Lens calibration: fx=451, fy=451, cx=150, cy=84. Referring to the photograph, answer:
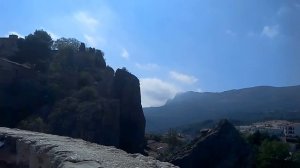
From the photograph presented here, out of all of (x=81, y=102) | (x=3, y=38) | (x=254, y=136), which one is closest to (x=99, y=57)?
(x=3, y=38)

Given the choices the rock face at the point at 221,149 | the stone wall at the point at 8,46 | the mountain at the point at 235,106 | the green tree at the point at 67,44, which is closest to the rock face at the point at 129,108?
the green tree at the point at 67,44

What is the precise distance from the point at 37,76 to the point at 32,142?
38.0m

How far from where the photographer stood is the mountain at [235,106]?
12838 cm

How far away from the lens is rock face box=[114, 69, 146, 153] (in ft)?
150

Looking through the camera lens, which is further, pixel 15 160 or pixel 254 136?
pixel 254 136

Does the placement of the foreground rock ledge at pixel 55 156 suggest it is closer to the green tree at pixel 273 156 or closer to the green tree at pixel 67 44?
the green tree at pixel 273 156

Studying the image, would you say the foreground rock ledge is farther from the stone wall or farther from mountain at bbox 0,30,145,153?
the stone wall

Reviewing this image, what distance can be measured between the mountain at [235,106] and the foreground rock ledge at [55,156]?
11523 cm

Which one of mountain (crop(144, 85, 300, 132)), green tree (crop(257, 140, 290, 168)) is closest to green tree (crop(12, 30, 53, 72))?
green tree (crop(257, 140, 290, 168))

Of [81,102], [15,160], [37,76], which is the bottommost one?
[15,160]

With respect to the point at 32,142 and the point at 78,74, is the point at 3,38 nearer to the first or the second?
the point at 78,74

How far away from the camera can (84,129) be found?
33.3 m

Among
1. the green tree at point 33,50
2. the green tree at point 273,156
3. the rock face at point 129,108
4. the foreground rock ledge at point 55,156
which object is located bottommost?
the green tree at point 273,156

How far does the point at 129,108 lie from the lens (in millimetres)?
47406
